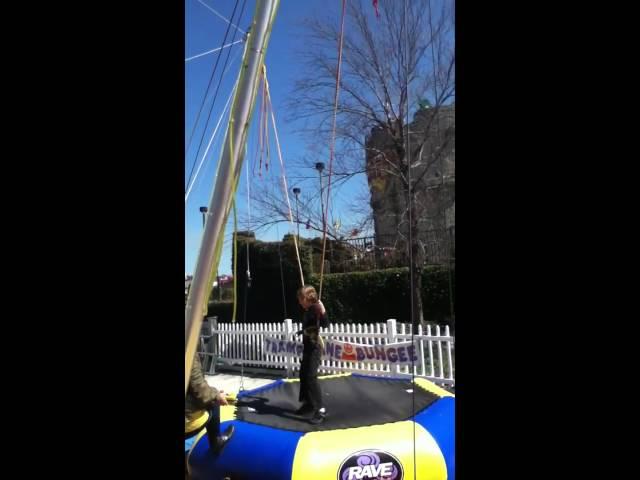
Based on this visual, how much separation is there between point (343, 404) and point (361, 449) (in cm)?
119

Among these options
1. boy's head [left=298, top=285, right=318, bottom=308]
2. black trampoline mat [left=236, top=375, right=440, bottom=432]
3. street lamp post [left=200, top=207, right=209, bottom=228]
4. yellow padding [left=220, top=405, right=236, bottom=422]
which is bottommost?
black trampoline mat [left=236, top=375, right=440, bottom=432]

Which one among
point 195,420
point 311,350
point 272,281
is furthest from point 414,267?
point 272,281

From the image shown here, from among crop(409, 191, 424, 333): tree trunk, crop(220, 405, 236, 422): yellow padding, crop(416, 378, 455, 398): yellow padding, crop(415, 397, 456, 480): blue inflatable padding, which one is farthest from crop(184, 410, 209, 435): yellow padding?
crop(416, 378, 455, 398): yellow padding

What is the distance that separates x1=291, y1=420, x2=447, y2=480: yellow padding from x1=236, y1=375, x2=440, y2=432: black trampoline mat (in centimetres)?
29

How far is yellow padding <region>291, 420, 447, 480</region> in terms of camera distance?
8.46ft

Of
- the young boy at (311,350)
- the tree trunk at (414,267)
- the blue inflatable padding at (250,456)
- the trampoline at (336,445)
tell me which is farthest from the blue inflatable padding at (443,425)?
the tree trunk at (414,267)

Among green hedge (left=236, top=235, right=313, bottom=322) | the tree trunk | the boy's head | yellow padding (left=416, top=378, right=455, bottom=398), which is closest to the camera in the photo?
the tree trunk

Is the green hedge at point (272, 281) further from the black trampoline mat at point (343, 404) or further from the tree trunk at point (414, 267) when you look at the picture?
the tree trunk at point (414, 267)

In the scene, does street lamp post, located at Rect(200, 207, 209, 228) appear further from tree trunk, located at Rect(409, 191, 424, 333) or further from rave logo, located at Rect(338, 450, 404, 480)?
rave logo, located at Rect(338, 450, 404, 480)
